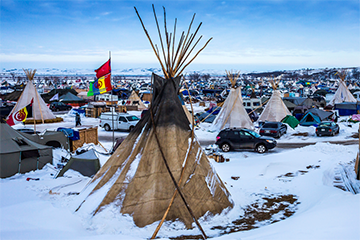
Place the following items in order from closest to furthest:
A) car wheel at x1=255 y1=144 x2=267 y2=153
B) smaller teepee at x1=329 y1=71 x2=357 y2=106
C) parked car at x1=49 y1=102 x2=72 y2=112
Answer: car wheel at x1=255 y1=144 x2=267 y2=153 < smaller teepee at x1=329 y1=71 x2=357 y2=106 < parked car at x1=49 y1=102 x2=72 y2=112

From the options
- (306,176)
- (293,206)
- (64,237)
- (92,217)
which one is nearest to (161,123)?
(92,217)

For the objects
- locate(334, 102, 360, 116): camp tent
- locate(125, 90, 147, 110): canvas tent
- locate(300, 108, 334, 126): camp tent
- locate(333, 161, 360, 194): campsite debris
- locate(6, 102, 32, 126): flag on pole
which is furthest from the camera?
locate(125, 90, 147, 110): canvas tent

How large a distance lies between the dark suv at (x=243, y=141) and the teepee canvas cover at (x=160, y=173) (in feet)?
32.1

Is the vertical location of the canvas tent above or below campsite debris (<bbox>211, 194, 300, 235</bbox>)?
below

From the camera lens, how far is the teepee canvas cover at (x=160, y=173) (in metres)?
6.73

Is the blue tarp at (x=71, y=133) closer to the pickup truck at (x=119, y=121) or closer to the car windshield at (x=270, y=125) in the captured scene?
the pickup truck at (x=119, y=121)

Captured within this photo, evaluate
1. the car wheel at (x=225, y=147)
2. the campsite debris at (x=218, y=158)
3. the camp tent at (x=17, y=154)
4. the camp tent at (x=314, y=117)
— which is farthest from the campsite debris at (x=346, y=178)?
the camp tent at (x=314, y=117)

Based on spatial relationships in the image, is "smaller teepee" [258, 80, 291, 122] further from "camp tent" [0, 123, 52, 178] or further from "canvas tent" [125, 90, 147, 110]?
"camp tent" [0, 123, 52, 178]

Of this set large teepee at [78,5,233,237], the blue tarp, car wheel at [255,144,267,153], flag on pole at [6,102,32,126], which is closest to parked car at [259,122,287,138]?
car wheel at [255,144,267,153]

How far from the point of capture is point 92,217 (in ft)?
21.7

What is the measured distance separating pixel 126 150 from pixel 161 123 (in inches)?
45.5

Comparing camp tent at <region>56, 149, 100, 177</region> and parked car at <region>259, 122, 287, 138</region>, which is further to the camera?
parked car at <region>259, 122, 287, 138</region>

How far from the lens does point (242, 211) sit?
752 centimetres

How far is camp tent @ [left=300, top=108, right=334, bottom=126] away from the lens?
2647cm
